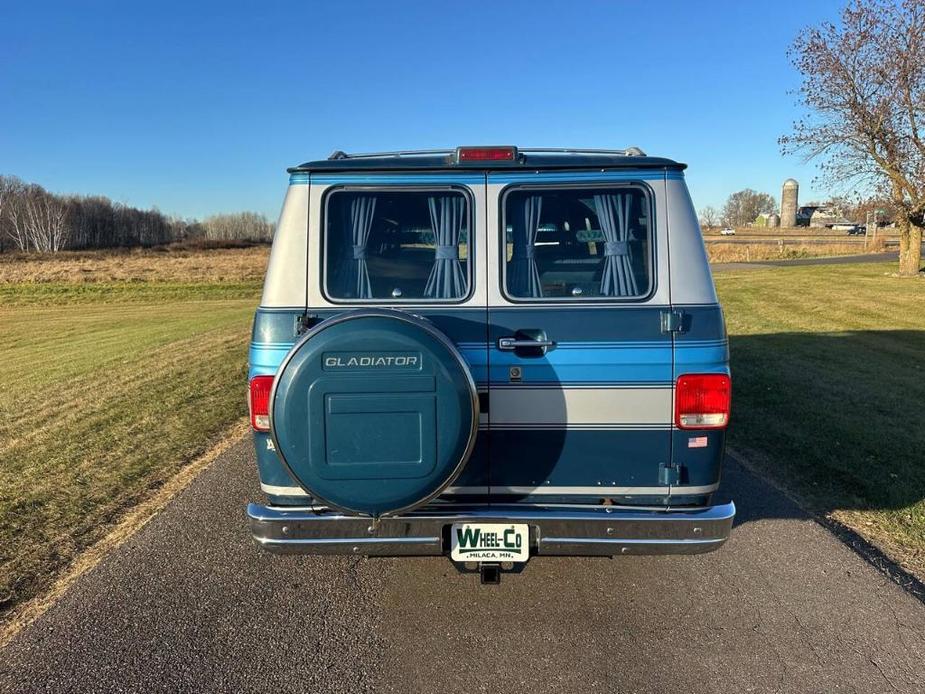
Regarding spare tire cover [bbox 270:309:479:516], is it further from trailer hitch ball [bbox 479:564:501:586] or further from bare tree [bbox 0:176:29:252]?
bare tree [bbox 0:176:29:252]

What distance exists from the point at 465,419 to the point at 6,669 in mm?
2294

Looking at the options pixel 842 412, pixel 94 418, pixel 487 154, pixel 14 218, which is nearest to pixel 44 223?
pixel 14 218

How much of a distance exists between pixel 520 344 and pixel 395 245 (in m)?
0.86

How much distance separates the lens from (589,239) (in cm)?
339

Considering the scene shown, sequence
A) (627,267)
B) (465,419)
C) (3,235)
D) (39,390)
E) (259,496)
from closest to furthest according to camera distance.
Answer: (465,419)
(627,267)
(259,496)
(39,390)
(3,235)

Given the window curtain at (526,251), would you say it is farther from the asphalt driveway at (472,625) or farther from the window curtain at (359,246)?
the asphalt driveway at (472,625)

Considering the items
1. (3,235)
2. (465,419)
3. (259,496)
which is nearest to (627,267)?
(465,419)

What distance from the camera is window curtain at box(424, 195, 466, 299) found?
3244mm

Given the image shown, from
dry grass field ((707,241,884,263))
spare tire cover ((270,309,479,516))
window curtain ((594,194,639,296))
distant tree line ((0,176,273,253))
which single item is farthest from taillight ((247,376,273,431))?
distant tree line ((0,176,273,253))

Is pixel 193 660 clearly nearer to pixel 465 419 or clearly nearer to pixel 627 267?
pixel 465 419

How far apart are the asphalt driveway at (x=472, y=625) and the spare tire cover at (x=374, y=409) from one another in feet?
2.68

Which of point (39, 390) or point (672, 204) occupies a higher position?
point (672, 204)

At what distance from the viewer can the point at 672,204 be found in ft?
10.4

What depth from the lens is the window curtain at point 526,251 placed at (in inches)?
127
